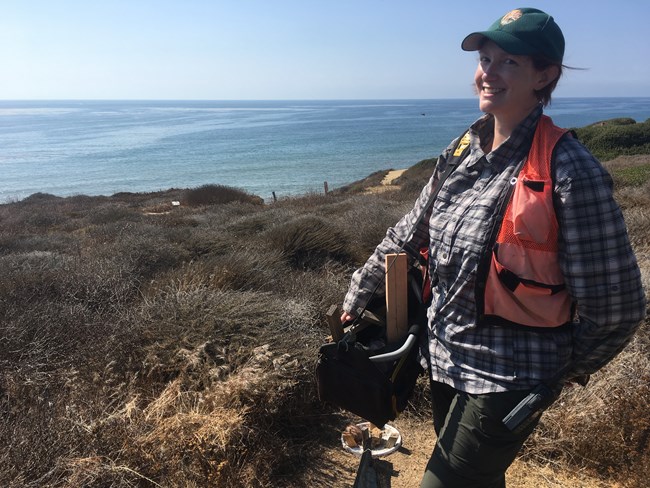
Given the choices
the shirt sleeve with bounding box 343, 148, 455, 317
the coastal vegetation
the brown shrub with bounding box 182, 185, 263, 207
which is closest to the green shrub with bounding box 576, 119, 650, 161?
the brown shrub with bounding box 182, 185, 263, 207

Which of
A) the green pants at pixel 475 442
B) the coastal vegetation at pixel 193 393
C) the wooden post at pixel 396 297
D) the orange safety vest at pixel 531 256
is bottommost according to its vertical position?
the coastal vegetation at pixel 193 393

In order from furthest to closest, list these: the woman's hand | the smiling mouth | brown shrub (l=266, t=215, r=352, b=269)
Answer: brown shrub (l=266, t=215, r=352, b=269) < the woman's hand < the smiling mouth

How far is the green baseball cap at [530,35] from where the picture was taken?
1.61 metres

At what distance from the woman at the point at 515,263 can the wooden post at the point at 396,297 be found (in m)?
0.17

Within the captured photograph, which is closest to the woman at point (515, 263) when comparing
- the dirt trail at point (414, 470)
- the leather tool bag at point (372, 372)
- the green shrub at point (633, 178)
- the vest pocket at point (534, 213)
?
the vest pocket at point (534, 213)

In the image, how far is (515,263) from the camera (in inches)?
60.0

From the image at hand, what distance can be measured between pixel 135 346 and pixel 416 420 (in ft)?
6.69

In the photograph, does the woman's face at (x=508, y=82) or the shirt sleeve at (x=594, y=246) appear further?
the woman's face at (x=508, y=82)

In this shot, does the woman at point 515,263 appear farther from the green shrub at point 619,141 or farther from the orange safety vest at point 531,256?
the green shrub at point 619,141

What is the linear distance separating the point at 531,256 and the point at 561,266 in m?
0.10

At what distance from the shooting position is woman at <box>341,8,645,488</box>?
1.47 m

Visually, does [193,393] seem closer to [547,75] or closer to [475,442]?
[475,442]

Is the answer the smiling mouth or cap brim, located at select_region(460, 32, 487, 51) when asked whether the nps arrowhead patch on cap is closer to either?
cap brim, located at select_region(460, 32, 487, 51)

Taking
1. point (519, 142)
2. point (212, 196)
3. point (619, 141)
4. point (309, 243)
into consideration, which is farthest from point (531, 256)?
point (619, 141)
